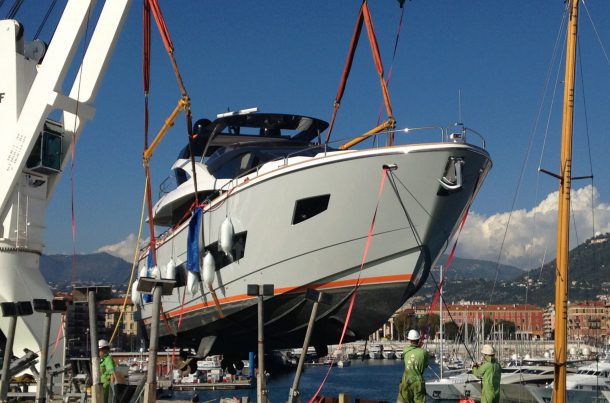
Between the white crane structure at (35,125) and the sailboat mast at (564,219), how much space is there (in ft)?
35.4

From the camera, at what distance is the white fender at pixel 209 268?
18.5 meters

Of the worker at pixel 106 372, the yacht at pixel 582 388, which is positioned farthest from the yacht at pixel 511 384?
the worker at pixel 106 372

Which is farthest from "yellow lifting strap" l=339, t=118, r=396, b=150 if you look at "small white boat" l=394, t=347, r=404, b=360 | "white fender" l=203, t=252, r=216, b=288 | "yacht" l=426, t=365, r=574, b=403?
"small white boat" l=394, t=347, r=404, b=360

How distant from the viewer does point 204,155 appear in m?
23.2

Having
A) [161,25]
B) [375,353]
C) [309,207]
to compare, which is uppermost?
[161,25]

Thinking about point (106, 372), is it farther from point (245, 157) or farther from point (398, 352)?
point (398, 352)

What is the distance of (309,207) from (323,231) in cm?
59

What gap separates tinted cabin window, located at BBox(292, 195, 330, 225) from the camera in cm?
1742

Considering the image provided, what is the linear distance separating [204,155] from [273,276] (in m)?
6.33

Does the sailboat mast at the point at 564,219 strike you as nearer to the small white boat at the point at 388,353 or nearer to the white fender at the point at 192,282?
the white fender at the point at 192,282

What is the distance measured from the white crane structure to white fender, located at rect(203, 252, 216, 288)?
192 inches

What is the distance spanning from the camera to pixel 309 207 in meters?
17.6

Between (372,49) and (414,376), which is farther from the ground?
(372,49)

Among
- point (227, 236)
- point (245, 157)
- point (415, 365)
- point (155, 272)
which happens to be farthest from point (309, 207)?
point (415, 365)
